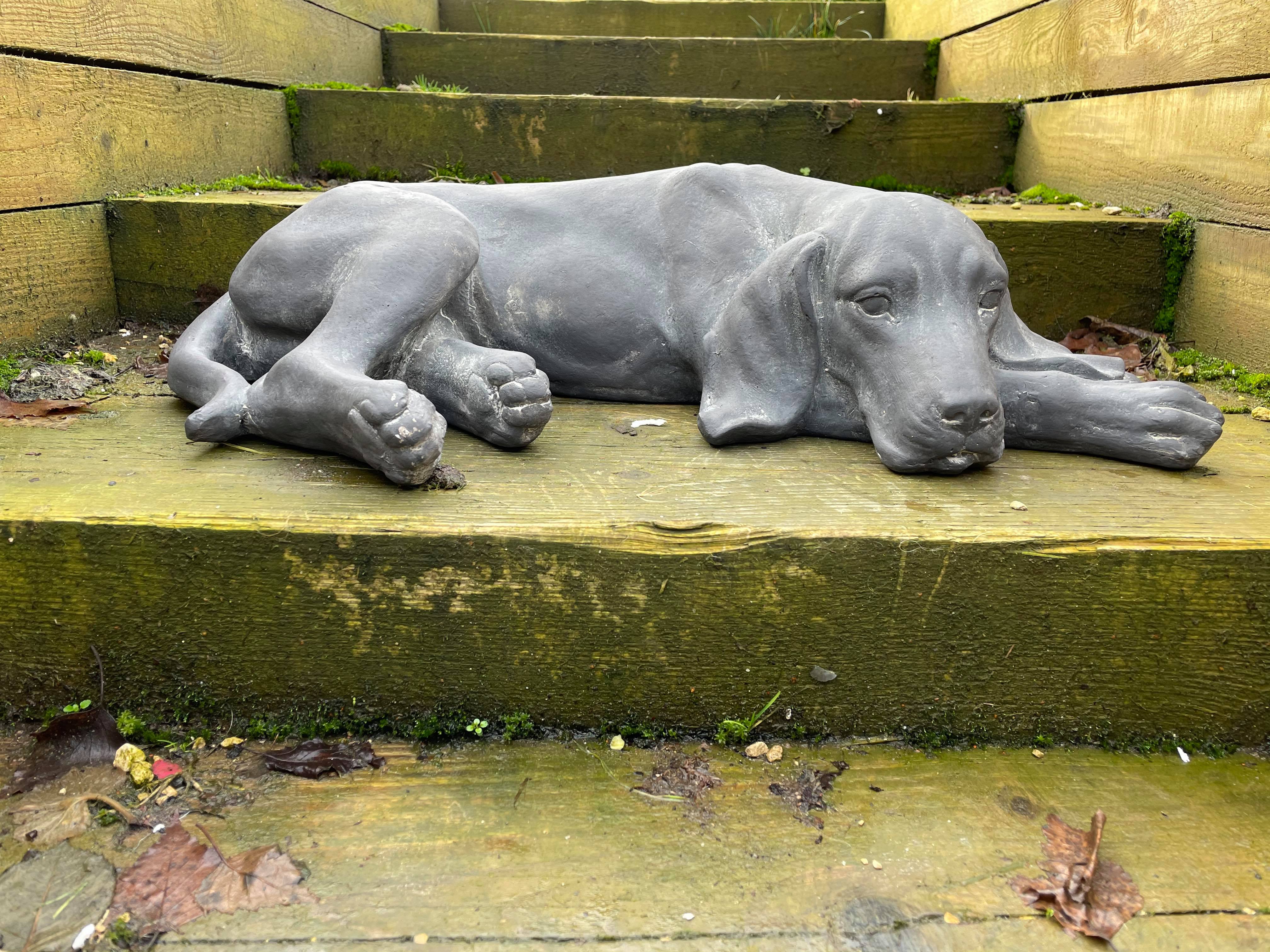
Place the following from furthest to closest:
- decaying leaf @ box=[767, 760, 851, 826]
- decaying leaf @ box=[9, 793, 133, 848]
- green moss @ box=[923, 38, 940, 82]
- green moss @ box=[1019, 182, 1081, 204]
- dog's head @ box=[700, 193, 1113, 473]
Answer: green moss @ box=[923, 38, 940, 82] < green moss @ box=[1019, 182, 1081, 204] < dog's head @ box=[700, 193, 1113, 473] < decaying leaf @ box=[767, 760, 851, 826] < decaying leaf @ box=[9, 793, 133, 848]

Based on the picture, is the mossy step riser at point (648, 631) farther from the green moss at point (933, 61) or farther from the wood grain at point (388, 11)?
the green moss at point (933, 61)

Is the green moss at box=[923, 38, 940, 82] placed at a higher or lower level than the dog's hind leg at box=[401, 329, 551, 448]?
higher

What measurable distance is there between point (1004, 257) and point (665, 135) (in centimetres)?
157

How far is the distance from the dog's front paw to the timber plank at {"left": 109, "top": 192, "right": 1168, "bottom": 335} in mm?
1192

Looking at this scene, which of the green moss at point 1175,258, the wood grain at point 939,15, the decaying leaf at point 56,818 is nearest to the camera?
the decaying leaf at point 56,818

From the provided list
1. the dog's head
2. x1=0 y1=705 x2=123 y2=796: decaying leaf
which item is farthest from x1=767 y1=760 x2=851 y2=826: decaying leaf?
x1=0 y1=705 x2=123 y2=796: decaying leaf

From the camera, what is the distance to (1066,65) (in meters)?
3.78

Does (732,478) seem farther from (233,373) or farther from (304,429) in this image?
(233,373)

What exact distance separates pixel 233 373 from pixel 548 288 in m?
0.84

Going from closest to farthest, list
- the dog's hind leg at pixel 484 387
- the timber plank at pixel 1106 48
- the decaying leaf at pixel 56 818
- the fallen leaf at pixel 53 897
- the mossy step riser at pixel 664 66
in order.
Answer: the fallen leaf at pixel 53 897, the decaying leaf at pixel 56 818, the dog's hind leg at pixel 484 387, the timber plank at pixel 1106 48, the mossy step riser at pixel 664 66

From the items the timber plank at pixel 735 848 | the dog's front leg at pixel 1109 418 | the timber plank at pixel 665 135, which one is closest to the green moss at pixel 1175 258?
the timber plank at pixel 665 135

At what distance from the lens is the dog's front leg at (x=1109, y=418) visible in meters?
2.02

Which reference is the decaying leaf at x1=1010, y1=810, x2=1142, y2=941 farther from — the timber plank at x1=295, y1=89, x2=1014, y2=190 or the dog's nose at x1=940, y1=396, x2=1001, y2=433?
the timber plank at x1=295, y1=89, x2=1014, y2=190

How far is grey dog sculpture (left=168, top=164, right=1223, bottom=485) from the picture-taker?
196 cm
